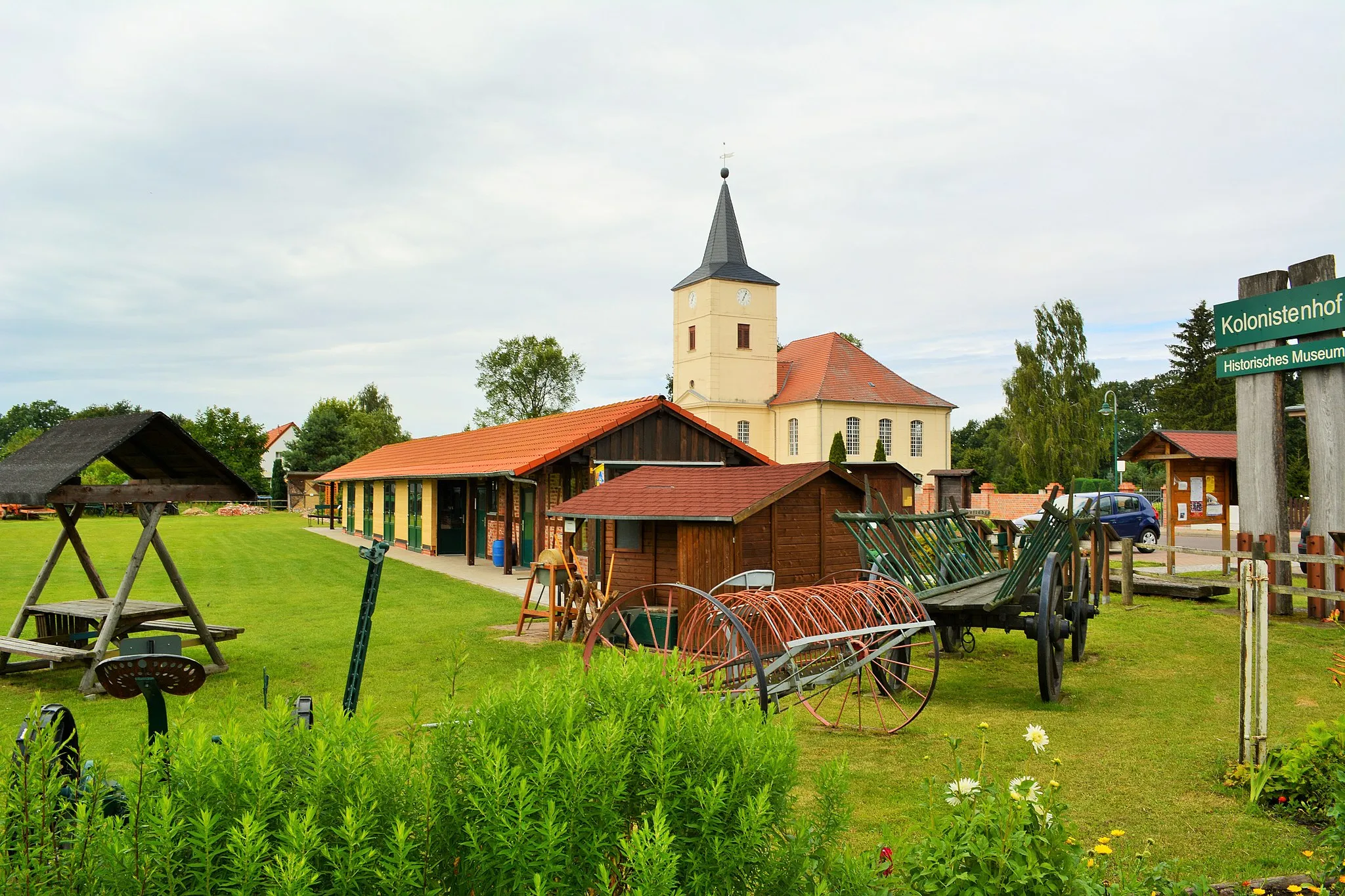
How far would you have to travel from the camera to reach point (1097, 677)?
9.48 m

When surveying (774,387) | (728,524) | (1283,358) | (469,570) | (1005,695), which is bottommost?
(1005,695)

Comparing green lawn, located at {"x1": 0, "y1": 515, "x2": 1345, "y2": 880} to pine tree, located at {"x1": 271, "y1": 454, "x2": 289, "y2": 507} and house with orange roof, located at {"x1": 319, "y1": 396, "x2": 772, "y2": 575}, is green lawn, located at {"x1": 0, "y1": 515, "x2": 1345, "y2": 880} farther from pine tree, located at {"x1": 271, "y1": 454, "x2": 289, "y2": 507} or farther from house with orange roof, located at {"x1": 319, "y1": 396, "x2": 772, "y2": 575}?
pine tree, located at {"x1": 271, "y1": 454, "x2": 289, "y2": 507}

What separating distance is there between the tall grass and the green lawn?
21 cm

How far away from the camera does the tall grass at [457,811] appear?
1.90 m

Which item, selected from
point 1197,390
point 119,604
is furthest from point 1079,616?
point 1197,390

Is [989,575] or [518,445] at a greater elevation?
[518,445]

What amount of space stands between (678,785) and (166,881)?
1.18 meters

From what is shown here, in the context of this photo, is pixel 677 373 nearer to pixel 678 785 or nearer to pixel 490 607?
pixel 490 607

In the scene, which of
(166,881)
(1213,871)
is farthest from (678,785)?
(1213,871)

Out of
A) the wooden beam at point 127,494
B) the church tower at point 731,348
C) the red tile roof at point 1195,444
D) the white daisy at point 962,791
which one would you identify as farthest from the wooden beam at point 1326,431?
A: the church tower at point 731,348

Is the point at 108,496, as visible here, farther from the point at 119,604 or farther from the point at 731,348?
the point at 731,348

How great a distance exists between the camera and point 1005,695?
8.77 meters

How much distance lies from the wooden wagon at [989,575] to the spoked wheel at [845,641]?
46 cm

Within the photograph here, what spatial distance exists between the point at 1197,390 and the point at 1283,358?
47255mm
